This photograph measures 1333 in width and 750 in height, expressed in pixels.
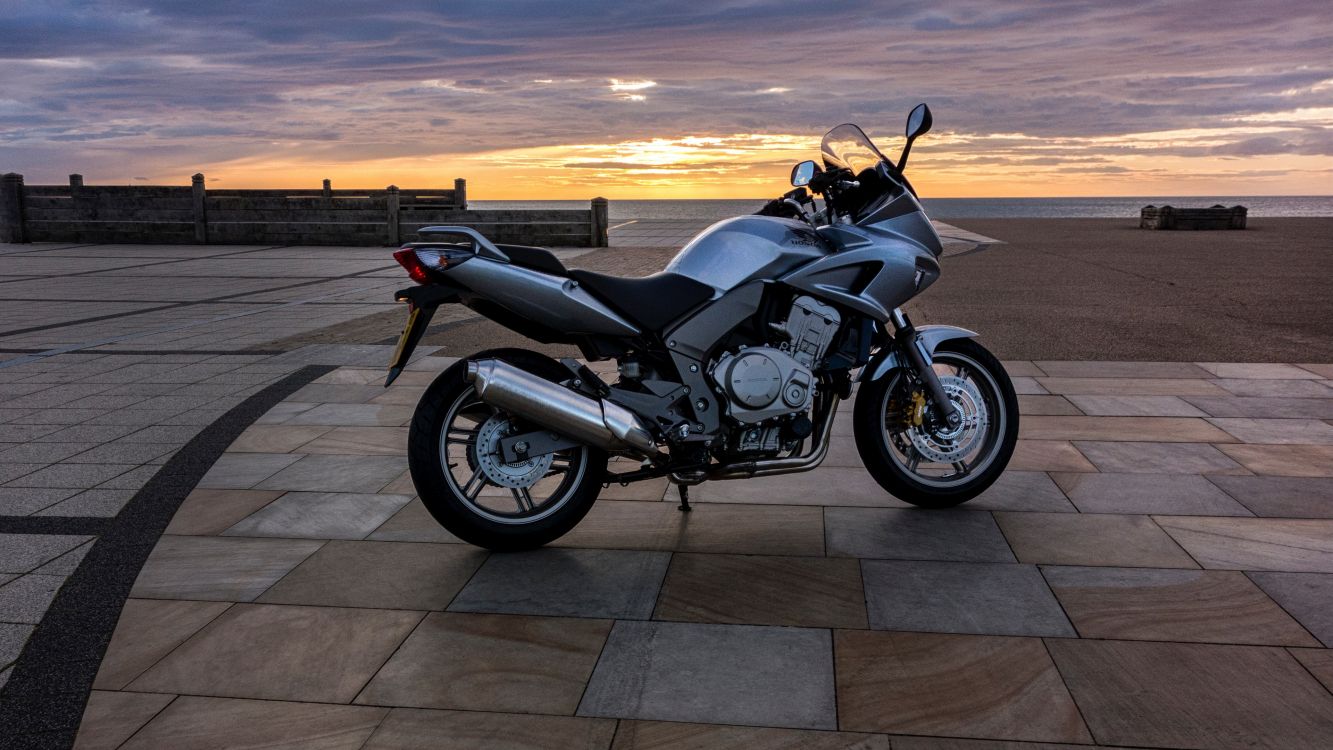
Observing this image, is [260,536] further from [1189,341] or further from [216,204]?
[216,204]

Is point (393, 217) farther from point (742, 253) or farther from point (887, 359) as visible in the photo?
point (742, 253)

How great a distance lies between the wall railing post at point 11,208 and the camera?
85.4ft

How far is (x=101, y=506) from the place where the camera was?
15.3 feet

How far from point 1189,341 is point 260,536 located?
25.0 feet

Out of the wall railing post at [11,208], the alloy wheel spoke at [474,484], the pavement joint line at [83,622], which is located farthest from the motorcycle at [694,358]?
the wall railing post at [11,208]

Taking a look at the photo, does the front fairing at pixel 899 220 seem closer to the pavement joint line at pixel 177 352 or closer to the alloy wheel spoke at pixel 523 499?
the alloy wheel spoke at pixel 523 499

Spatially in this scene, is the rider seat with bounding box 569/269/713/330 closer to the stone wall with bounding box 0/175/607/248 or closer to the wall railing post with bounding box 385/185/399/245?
the stone wall with bounding box 0/175/607/248

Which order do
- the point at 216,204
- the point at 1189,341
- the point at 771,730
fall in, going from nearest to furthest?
the point at 771,730 → the point at 1189,341 → the point at 216,204

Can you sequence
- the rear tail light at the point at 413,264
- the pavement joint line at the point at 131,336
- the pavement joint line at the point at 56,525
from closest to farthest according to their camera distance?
the rear tail light at the point at 413,264 < the pavement joint line at the point at 56,525 < the pavement joint line at the point at 131,336

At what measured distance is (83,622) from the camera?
3.44 meters

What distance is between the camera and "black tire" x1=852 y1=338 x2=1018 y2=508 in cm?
437

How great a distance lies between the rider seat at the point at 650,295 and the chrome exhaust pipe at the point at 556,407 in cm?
34

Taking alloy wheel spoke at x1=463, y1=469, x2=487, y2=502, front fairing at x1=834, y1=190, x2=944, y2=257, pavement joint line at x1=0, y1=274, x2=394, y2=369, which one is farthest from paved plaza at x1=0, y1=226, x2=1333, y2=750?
pavement joint line at x1=0, y1=274, x2=394, y2=369

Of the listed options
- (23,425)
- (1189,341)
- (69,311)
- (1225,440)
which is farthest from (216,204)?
(1225,440)
